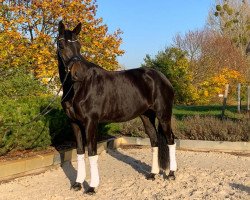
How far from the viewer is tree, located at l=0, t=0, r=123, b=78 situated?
9.96 metres

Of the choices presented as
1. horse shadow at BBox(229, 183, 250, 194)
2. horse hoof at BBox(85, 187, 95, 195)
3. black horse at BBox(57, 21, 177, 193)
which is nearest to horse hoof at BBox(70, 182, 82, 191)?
black horse at BBox(57, 21, 177, 193)

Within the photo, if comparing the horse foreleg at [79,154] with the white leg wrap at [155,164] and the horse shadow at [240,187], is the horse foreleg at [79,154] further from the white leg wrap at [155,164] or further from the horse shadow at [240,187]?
the horse shadow at [240,187]

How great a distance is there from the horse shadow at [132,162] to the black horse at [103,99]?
21.1 inches

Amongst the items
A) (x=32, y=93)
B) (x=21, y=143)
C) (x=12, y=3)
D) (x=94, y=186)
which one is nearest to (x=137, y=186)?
(x=94, y=186)

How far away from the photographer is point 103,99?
4941mm

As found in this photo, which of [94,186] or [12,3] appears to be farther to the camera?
[12,3]

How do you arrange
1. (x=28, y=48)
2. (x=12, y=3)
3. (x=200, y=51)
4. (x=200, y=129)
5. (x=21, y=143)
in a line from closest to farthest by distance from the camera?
(x=21, y=143), (x=200, y=129), (x=28, y=48), (x=12, y=3), (x=200, y=51)

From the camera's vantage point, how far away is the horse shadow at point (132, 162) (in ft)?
20.8

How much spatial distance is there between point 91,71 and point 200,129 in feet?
14.9

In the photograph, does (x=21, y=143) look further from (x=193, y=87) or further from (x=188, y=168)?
(x=193, y=87)

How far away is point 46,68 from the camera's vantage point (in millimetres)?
10172

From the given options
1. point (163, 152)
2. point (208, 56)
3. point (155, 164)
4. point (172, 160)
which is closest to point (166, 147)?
point (163, 152)

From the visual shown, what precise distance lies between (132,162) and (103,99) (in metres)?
2.48

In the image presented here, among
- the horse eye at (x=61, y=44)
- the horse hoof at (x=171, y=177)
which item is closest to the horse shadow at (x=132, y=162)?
the horse hoof at (x=171, y=177)
